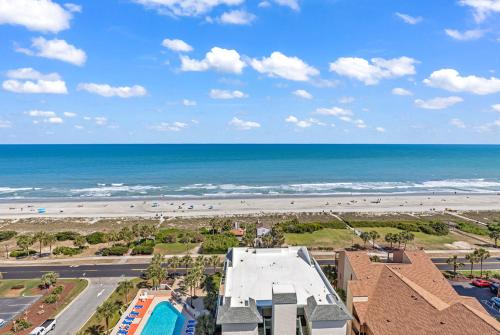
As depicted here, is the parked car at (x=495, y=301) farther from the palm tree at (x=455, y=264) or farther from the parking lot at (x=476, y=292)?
the palm tree at (x=455, y=264)

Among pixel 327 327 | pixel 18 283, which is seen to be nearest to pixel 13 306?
pixel 18 283

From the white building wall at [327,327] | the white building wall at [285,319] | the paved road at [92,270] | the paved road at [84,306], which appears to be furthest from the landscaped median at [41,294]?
the white building wall at [327,327]

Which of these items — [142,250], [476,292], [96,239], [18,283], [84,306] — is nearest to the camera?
[84,306]

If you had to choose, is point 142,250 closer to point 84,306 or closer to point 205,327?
point 84,306

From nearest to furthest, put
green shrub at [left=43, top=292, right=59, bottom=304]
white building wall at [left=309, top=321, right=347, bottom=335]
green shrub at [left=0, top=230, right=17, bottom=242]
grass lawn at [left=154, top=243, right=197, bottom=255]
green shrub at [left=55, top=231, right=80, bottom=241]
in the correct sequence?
white building wall at [left=309, top=321, right=347, bottom=335] → green shrub at [left=43, top=292, right=59, bottom=304] → grass lawn at [left=154, top=243, right=197, bottom=255] → green shrub at [left=55, top=231, right=80, bottom=241] → green shrub at [left=0, top=230, right=17, bottom=242]

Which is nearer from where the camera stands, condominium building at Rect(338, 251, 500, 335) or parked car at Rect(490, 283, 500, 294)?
condominium building at Rect(338, 251, 500, 335)

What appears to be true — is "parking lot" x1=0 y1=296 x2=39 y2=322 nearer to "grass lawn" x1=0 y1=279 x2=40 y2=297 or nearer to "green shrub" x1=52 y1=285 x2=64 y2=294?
"grass lawn" x1=0 y1=279 x2=40 y2=297

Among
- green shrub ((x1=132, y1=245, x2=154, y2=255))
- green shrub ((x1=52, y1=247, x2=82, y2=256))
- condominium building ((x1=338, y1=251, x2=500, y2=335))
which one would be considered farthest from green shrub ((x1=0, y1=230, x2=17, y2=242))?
condominium building ((x1=338, y1=251, x2=500, y2=335))

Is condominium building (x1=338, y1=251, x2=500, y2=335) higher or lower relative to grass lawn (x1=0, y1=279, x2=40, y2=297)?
higher
